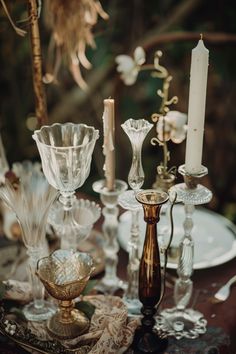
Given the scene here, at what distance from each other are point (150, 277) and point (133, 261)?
0.41ft

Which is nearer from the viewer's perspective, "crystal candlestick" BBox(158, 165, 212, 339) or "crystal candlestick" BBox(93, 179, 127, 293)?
"crystal candlestick" BBox(158, 165, 212, 339)

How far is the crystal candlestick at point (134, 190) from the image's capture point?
928mm

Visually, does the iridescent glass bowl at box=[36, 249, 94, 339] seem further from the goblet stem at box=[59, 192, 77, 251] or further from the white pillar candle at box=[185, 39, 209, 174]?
the white pillar candle at box=[185, 39, 209, 174]

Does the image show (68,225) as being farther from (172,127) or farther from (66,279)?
(172,127)

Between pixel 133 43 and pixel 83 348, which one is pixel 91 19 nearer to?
pixel 83 348

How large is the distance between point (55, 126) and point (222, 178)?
1.76 metres

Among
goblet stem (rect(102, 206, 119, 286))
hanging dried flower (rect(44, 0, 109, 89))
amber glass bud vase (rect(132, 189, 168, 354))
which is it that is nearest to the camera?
amber glass bud vase (rect(132, 189, 168, 354))

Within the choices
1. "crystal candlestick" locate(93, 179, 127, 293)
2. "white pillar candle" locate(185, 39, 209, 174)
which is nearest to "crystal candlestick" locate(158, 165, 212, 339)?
"white pillar candle" locate(185, 39, 209, 174)

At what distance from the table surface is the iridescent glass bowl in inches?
3.1

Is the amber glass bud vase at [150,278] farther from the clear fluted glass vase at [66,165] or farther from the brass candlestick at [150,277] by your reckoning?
the clear fluted glass vase at [66,165]

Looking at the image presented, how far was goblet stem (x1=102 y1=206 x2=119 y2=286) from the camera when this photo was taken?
1.12m

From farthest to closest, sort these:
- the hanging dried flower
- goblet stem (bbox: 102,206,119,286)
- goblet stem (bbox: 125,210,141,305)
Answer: the hanging dried flower < goblet stem (bbox: 102,206,119,286) < goblet stem (bbox: 125,210,141,305)

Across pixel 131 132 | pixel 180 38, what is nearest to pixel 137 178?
pixel 131 132

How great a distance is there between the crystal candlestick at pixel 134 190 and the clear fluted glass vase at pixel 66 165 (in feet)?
0.23
